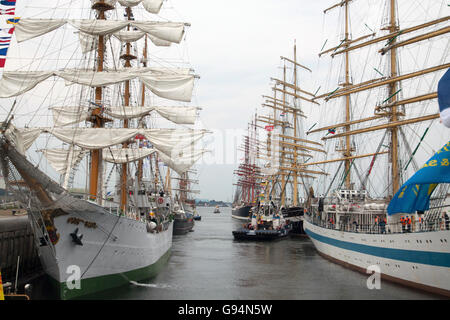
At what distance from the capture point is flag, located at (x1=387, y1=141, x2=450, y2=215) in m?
16.3

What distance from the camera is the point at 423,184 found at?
18.1 m

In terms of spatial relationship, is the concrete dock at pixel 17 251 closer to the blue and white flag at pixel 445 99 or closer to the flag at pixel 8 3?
the flag at pixel 8 3

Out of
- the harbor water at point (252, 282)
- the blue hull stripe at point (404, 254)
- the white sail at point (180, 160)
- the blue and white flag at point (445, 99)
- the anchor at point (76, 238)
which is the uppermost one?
the blue and white flag at point (445, 99)

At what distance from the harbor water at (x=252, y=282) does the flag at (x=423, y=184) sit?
3.95 meters

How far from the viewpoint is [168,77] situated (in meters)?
26.8

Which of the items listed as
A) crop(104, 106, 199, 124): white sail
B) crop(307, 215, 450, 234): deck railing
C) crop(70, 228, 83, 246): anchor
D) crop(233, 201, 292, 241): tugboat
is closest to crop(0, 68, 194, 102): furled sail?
crop(104, 106, 199, 124): white sail

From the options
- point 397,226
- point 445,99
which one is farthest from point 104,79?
point 397,226

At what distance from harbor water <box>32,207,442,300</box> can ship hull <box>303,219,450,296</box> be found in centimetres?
55

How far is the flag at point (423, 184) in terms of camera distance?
16297 millimetres

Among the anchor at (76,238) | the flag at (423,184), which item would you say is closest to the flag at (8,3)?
the anchor at (76,238)
